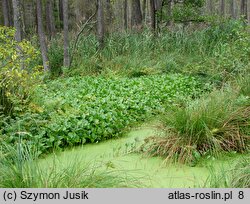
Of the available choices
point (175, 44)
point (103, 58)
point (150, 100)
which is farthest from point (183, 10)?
point (150, 100)

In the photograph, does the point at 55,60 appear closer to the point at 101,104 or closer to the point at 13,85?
the point at 101,104

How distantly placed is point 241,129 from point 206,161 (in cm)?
70

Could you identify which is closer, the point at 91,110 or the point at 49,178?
the point at 49,178

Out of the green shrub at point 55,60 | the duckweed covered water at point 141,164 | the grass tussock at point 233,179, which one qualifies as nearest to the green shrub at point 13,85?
the duckweed covered water at point 141,164

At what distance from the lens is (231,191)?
2.69 m

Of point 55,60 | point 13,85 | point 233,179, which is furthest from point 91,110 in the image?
point 55,60

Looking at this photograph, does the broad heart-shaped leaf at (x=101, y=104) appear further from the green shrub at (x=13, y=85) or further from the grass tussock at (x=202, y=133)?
the grass tussock at (x=202, y=133)

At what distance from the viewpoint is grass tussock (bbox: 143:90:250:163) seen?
3.87 m

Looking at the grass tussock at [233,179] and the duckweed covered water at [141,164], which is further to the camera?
the duckweed covered water at [141,164]

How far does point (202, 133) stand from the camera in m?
3.96

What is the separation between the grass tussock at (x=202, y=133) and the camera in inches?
152

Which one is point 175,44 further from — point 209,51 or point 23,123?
point 23,123

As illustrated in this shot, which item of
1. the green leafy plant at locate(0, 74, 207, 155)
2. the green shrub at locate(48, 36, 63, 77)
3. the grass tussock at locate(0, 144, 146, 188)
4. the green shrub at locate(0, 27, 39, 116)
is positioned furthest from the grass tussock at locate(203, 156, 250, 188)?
the green shrub at locate(48, 36, 63, 77)

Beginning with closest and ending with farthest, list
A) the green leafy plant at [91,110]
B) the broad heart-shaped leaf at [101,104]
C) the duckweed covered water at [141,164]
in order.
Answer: the duckweed covered water at [141,164]
the green leafy plant at [91,110]
the broad heart-shaped leaf at [101,104]
